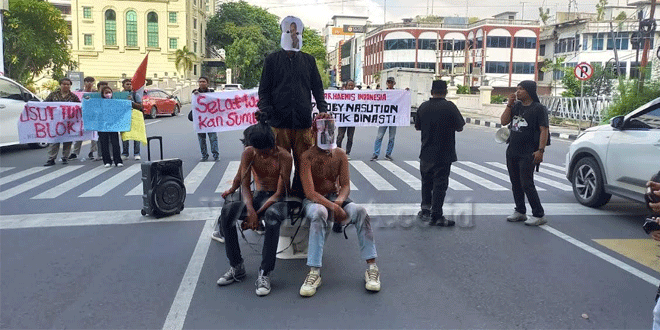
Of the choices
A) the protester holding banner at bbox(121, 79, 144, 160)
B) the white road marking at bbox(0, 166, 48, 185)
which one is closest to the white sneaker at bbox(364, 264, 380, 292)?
the white road marking at bbox(0, 166, 48, 185)

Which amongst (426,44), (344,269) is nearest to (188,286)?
(344,269)

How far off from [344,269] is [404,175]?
18.0 feet

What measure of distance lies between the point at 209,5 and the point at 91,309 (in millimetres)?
88346

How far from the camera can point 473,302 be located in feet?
14.1

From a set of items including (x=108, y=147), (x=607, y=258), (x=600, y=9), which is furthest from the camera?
(x=600, y=9)

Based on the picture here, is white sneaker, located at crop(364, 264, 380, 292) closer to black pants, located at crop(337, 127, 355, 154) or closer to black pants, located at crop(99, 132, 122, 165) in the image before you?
black pants, located at crop(99, 132, 122, 165)

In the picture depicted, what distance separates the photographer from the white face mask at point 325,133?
4.76m

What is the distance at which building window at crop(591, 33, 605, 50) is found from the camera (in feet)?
184

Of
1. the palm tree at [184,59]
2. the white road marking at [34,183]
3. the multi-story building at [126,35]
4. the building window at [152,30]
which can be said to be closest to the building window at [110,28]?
the multi-story building at [126,35]

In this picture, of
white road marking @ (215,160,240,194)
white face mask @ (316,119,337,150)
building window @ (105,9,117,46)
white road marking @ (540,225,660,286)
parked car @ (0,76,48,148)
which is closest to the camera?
white face mask @ (316,119,337,150)

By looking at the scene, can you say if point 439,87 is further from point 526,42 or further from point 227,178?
point 526,42

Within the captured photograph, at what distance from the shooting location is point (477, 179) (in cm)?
1005

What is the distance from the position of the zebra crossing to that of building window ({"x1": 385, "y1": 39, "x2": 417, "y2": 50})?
63.2 meters

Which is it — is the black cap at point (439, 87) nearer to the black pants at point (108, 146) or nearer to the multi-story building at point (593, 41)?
the black pants at point (108, 146)
